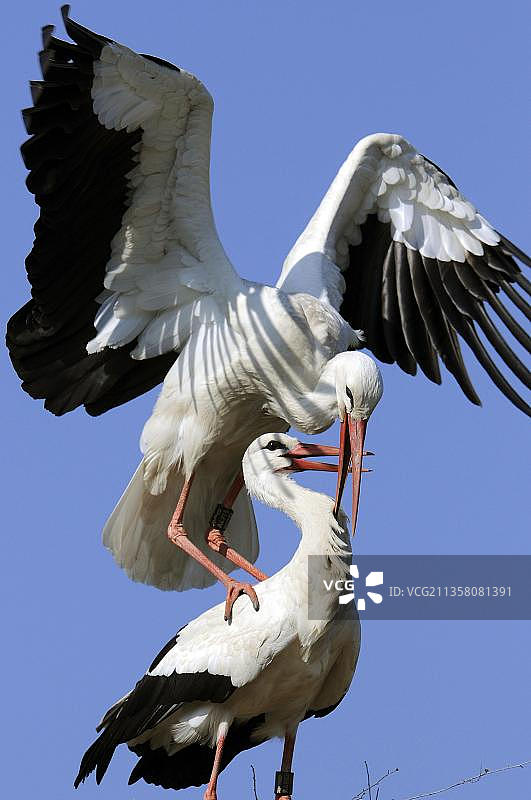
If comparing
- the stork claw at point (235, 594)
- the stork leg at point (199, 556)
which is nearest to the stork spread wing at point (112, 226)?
the stork leg at point (199, 556)

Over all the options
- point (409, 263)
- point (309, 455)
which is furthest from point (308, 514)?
point (409, 263)

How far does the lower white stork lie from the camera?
352 inches

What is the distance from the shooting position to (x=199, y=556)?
9.20m

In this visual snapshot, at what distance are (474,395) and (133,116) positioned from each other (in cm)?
231

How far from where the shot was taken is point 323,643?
29.4ft

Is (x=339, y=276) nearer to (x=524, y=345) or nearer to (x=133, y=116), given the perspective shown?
(x=524, y=345)

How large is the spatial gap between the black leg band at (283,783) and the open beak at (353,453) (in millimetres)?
1539

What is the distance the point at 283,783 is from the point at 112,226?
282cm

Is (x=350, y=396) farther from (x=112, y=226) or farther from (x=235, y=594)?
(x=112, y=226)

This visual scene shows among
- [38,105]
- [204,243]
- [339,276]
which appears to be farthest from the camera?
[339,276]

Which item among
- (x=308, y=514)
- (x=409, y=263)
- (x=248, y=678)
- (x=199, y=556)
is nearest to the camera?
(x=248, y=678)

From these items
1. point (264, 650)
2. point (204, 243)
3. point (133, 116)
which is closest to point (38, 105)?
point (133, 116)

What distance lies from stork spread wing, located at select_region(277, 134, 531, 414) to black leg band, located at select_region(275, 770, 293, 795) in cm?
210

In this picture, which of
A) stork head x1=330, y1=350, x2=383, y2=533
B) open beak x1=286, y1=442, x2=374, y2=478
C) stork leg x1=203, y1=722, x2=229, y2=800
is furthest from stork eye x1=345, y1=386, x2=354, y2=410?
stork leg x1=203, y1=722, x2=229, y2=800
